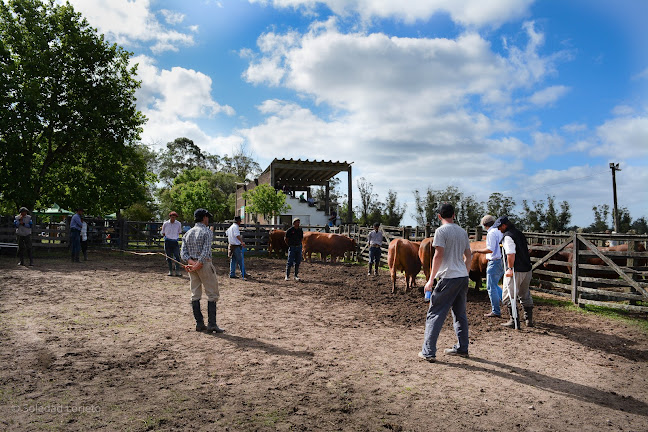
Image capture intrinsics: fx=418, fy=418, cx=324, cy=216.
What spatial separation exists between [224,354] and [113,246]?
61.6 ft

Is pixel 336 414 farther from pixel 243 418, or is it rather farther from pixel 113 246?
pixel 113 246

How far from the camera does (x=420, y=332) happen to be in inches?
267

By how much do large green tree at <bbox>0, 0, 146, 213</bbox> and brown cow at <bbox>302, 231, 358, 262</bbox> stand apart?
1009 centimetres

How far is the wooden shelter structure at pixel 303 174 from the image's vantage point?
1188 inches

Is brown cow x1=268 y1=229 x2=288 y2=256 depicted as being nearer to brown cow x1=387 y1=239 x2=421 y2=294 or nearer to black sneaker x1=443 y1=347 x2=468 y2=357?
Result: brown cow x1=387 y1=239 x2=421 y2=294

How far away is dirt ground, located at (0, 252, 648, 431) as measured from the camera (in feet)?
12.2

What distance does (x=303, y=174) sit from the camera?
Result: 3400 centimetres

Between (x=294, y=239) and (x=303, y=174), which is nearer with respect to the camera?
(x=294, y=239)

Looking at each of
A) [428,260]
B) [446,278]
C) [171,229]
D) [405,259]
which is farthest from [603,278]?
[171,229]

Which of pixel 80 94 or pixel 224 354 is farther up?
pixel 80 94

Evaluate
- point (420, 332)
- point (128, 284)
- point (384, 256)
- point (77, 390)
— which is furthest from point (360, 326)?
point (384, 256)

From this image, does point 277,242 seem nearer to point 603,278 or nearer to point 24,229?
point 24,229

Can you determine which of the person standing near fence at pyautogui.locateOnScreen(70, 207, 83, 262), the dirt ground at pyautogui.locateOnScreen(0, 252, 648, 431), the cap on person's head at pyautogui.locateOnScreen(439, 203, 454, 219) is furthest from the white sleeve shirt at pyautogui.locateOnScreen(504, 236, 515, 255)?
the person standing near fence at pyautogui.locateOnScreen(70, 207, 83, 262)

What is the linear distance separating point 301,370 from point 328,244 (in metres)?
13.6
